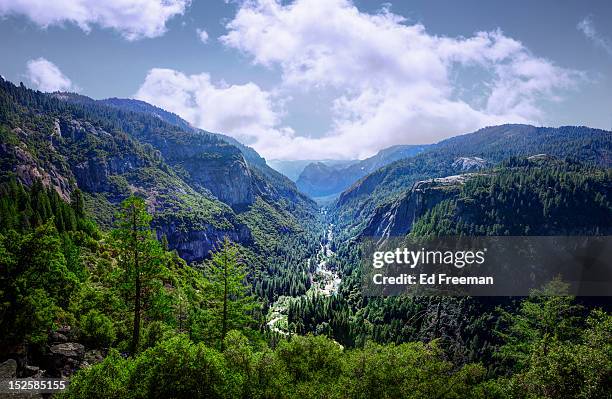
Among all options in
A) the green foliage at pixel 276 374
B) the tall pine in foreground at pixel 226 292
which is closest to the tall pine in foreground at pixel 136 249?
the tall pine in foreground at pixel 226 292

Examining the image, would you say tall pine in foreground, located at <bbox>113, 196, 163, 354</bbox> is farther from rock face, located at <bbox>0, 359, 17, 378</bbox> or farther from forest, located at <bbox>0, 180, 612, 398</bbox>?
rock face, located at <bbox>0, 359, 17, 378</bbox>

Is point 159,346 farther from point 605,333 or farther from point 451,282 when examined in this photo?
point 451,282

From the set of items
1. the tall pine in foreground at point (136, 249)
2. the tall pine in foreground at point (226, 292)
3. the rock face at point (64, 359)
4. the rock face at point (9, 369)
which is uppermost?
the tall pine in foreground at point (136, 249)

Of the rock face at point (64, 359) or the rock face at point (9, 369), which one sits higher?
the rock face at point (9, 369)

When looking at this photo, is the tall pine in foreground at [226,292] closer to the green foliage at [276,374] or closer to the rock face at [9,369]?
the green foliage at [276,374]

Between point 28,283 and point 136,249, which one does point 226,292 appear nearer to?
point 136,249

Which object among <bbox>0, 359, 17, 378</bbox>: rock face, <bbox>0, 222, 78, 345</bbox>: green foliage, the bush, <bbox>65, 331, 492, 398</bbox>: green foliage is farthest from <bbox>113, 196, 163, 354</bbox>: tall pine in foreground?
<bbox>65, 331, 492, 398</bbox>: green foliage

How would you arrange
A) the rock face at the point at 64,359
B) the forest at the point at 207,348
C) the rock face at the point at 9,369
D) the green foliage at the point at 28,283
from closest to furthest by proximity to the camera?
the forest at the point at 207,348 < the rock face at the point at 9,369 < the green foliage at the point at 28,283 < the rock face at the point at 64,359

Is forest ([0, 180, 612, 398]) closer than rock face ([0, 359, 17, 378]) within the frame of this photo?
Yes

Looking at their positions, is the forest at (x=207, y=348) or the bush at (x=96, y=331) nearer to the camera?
the forest at (x=207, y=348)
